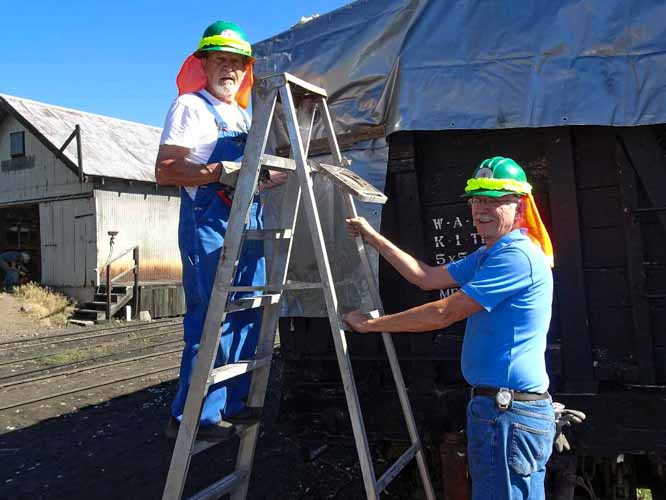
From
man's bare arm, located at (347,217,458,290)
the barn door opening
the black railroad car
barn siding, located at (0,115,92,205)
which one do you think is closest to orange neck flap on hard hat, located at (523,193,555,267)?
man's bare arm, located at (347,217,458,290)

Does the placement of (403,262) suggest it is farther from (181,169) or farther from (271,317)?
(181,169)

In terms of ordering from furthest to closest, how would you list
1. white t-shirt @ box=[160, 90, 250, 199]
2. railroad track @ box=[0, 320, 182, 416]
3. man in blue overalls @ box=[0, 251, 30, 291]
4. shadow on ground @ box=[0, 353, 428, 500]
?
man in blue overalls @ box=[0, 251, 30, 291], railroad track @ box=[0, 320, 182, 416], shadow on ground @ box=[0, 353, 428, 500], white t-shirt @ box=[160, 90, 250, 199]

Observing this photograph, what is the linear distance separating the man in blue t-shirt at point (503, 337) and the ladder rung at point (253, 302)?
64cm

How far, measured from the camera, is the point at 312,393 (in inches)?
153

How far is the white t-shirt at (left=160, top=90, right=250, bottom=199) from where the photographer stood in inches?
110

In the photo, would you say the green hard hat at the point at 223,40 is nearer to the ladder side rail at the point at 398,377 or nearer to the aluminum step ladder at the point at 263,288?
the aluminum step ladder at the point at 263,288

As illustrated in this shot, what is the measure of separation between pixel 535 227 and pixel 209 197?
1.59 meters

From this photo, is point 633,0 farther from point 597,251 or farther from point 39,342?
point 39,342

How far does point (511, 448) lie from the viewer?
2.32m

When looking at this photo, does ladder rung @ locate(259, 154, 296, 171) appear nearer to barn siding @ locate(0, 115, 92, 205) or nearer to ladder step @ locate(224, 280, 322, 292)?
ladder step @ locate(224, 280, 322, 292)

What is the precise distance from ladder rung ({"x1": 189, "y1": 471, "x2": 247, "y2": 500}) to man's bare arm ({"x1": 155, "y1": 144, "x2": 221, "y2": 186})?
1.52 metres

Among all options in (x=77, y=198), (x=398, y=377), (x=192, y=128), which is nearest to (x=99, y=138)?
(x=77, y=198)

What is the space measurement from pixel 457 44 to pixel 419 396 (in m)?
2.22

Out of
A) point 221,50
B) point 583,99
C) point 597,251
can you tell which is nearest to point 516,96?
point 583,99
